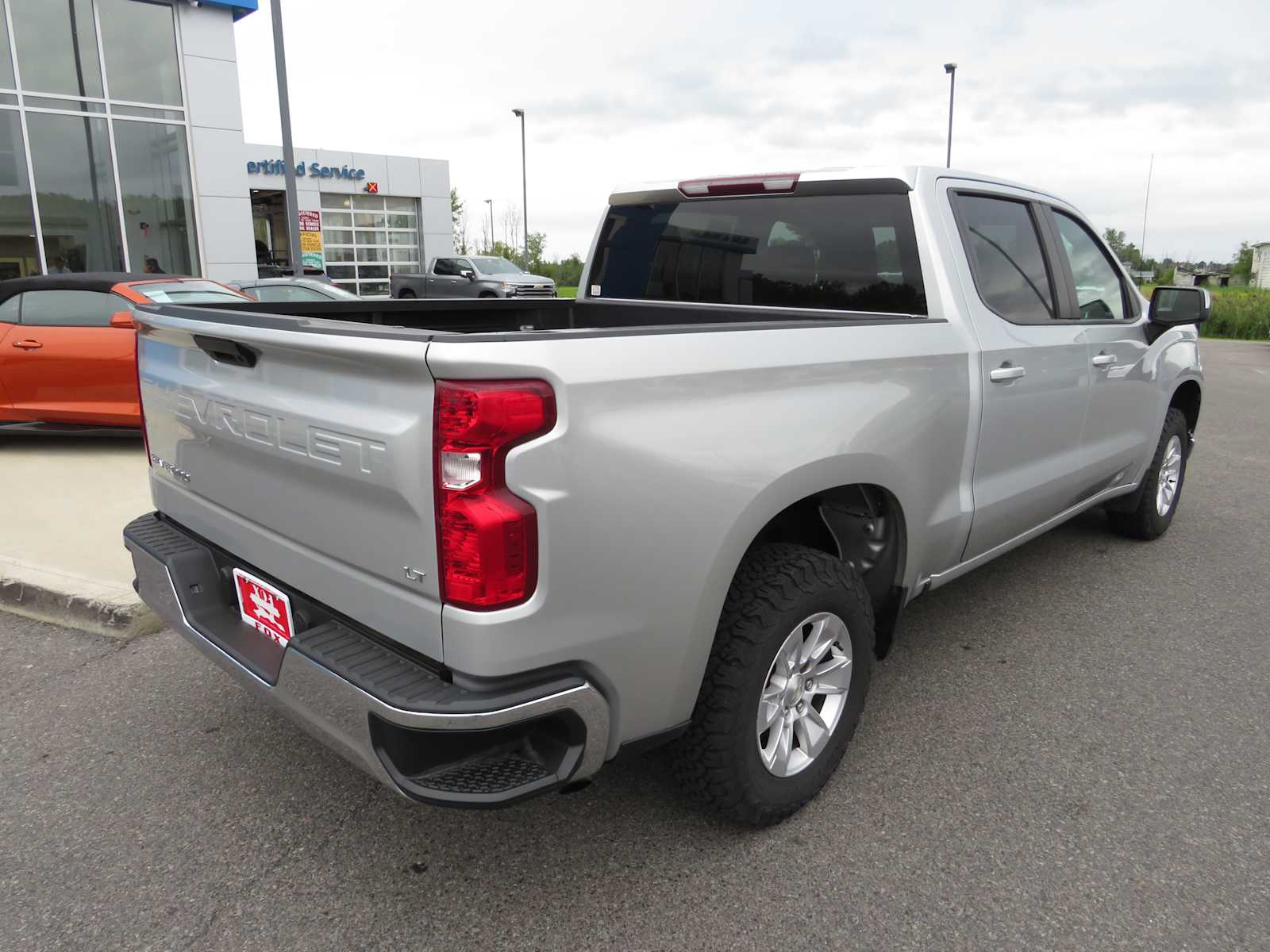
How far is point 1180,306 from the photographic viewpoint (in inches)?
170

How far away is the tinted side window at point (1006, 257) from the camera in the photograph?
10.8 ft

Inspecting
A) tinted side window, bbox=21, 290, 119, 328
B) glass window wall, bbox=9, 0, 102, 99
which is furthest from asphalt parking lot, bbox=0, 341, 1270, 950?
glass window wall, bbox=9, 0, 102, 99

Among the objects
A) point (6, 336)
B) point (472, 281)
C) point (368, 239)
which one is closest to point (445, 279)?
point (472, 281)

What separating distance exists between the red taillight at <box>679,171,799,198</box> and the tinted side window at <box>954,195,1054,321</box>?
1.99ft

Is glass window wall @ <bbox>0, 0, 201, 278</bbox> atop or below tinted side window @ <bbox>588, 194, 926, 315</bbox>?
atop

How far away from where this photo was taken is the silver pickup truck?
Answer: 185cm

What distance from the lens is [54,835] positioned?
257cm

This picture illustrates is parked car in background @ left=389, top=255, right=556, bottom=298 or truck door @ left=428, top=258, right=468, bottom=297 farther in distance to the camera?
truck door @ left=428, top=258, right=468, bottom=297

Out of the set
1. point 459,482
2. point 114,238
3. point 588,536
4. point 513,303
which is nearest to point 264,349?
point 459,482

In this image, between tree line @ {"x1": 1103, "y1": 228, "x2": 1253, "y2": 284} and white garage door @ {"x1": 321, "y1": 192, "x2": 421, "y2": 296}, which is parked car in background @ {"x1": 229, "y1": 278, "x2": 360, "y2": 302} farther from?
tree line @ {"x1": 1103, "y1": 228, "x2": 1253, "y2": 284}

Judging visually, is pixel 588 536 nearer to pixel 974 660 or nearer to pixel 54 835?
pixel 54 835

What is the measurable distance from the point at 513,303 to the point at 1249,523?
4785 mm

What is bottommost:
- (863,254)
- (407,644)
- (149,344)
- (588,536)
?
(407,644)

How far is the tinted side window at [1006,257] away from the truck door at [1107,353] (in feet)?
0.78
